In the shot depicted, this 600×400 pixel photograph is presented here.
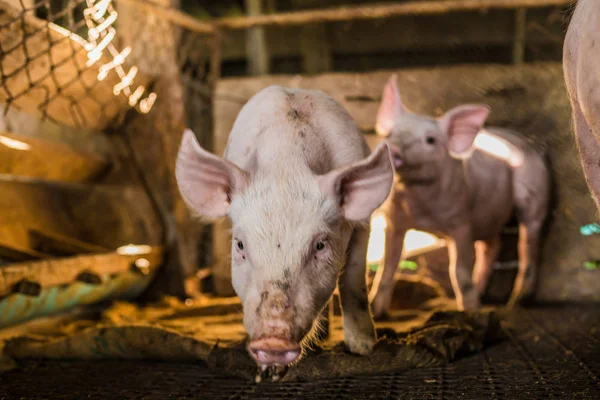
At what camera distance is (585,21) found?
1.82 meters

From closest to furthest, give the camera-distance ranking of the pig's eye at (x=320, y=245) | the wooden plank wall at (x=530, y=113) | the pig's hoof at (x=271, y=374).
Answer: the pig's eye at (x=320, y=245) → the pig's hoof at (x=271, y=374) → the wooden plank wall at (x=530, y=113)

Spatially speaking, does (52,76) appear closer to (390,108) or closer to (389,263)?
(390,108)

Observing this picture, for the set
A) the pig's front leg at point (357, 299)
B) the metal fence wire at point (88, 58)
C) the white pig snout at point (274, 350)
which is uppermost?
the metal fence wire at point (88, 58)

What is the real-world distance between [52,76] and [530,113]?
3541 mm

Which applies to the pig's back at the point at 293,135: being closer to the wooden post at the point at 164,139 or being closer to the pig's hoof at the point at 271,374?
the pig's hoof at the point at 271,374

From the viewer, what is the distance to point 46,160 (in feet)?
13.7

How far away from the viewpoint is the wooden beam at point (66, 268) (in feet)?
10.7

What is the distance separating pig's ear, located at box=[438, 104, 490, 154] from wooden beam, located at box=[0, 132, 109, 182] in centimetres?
249

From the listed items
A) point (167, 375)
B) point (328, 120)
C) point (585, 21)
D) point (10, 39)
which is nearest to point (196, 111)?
point (10, 39)

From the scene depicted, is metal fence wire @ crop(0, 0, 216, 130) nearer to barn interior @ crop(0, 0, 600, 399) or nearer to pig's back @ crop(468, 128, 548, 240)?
barn interior @ crop(0, 0, 600, 399)

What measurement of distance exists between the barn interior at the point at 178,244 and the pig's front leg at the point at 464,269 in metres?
0.29

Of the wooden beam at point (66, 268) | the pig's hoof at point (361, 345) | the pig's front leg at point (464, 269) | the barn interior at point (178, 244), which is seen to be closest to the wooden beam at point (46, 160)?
the barn interior at point (178, 244)

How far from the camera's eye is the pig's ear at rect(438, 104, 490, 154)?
4.02 metres

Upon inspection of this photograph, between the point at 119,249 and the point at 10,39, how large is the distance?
1890mm
